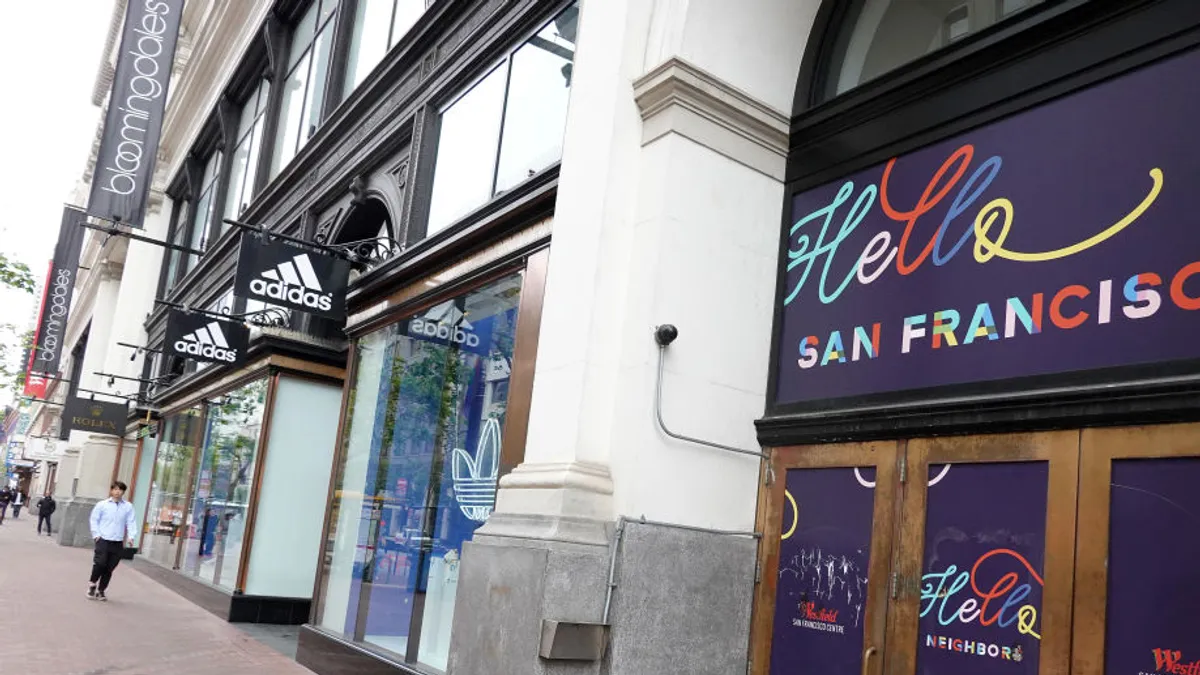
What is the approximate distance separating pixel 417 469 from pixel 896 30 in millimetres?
5621

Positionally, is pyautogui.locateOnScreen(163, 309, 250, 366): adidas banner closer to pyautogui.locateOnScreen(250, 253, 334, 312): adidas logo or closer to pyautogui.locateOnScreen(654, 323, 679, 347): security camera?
pyautogui.locateOnScreen(250, 253, 334, 312): adidas logo

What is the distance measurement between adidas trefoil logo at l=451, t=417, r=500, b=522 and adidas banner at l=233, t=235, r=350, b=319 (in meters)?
3.78

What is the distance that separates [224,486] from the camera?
15625mm

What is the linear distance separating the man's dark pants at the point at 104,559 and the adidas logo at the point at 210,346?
3137mm

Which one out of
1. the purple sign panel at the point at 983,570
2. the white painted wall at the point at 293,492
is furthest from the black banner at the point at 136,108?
the purple sign panel at the point at 983,570

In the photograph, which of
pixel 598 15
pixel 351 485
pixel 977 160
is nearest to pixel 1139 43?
pixel 977 160

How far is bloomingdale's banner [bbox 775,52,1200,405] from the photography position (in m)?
4.51

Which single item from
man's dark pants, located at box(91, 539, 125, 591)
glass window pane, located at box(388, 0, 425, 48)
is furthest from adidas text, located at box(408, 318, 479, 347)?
man's dark pants, located at box(91, 539, 125, 591)

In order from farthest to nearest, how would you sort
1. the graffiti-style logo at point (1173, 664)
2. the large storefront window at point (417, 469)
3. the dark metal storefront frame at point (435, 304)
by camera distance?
the large storefront window at point (417, 469) < the dark metal storefront frame at point (435, 304) < the graffiti-style logo at point (1173, 664)

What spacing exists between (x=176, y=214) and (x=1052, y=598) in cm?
3062

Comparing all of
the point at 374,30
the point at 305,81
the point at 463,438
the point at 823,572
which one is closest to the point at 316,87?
the point at 305,81

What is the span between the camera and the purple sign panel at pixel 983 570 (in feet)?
15.1

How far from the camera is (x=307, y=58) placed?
58.4 feet

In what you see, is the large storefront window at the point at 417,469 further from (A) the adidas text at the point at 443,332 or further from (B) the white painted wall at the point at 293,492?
(B) the white painted wall at the point at 293,492
